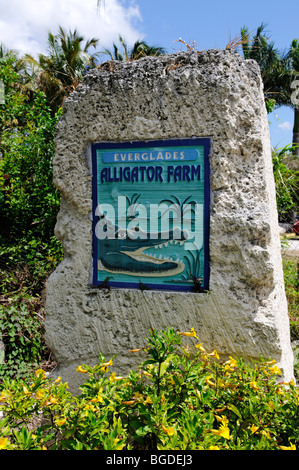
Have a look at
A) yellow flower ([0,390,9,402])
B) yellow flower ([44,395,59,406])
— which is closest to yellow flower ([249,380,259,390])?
yellow flower ([44,395,59,406])

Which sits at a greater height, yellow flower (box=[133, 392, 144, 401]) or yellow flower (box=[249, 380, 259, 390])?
yellow flower (box=[249, 380, 259, 390])

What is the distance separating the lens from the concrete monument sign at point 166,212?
2.46 m

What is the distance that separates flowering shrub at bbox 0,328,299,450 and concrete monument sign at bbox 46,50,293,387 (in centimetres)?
47

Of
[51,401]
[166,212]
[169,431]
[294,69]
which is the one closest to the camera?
[169,431]

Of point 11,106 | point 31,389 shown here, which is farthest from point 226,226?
point 11,106

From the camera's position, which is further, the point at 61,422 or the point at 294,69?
the point at 294,69

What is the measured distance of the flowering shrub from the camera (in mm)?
1688

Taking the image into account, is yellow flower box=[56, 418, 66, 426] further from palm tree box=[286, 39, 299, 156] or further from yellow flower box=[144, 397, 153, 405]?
palm tree box=[286, 39, 299, 156]

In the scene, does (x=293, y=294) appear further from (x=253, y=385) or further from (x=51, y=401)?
(x=51, y=401)

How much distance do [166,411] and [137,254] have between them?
1.09 m

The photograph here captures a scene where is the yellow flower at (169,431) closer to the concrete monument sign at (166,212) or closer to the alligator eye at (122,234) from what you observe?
the concrete monument sign at (166,212)

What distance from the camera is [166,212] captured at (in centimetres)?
260

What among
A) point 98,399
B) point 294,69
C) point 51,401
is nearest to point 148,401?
point 98,399
